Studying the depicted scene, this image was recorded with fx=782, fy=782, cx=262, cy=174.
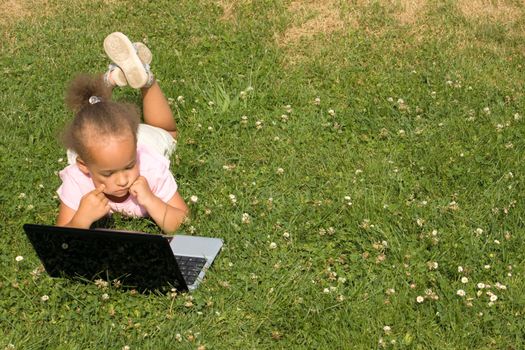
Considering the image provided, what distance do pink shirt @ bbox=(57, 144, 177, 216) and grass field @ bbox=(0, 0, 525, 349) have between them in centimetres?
15

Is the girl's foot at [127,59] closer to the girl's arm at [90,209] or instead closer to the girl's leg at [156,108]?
the girl's leg at [156,108]

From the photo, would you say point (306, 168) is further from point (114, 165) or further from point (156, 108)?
point (114, 165)

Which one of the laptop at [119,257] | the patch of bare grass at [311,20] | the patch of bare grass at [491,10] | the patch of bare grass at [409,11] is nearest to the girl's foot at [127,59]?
the laptop at [119,257]

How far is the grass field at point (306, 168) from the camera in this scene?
14.7ft

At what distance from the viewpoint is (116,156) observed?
189 inches

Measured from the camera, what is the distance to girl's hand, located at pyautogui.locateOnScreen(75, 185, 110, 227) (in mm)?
4973

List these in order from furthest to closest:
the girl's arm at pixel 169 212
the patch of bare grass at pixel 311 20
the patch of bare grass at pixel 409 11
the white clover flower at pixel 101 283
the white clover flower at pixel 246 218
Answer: the patch of bare grass at pixel 409 11, the patch of bare grass at pixel 311 20, the white clover flower at pixel 246 218, the girl's arm at pixel 169 212, the white clover flower at pixel 101 283

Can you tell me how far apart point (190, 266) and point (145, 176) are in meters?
0.80

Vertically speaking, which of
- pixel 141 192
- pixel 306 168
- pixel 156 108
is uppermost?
pixel 141 192

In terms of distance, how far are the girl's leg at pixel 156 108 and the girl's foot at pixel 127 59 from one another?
18 centimetres

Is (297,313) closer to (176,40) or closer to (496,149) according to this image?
(496,149)

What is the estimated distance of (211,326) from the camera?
4488 millimetres

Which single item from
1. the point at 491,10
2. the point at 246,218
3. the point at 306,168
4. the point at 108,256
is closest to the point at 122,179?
the point at 108,256

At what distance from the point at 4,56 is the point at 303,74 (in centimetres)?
298
